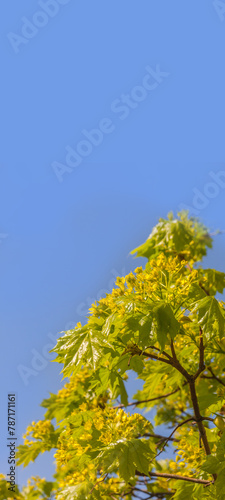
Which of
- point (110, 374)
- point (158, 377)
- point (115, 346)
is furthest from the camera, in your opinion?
point (158, 377)

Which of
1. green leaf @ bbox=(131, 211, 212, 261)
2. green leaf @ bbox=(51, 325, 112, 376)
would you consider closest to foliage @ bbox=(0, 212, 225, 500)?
green leaf @ bbox=(51, 325, 112, 376)

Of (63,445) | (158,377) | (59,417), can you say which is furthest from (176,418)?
(63,445)

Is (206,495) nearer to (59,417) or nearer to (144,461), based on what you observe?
(144,461)

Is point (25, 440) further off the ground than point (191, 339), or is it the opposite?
point (25, 440)

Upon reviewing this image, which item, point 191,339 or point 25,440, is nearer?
point 191,339

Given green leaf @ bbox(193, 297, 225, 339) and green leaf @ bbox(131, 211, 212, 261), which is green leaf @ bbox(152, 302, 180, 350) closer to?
green leaf @ bbox(193, 297, 225, 339)

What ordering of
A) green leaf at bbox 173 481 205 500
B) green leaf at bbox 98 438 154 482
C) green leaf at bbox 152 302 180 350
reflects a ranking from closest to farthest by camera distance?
green leaf at bbox 152 302 180 350, green leaf at bbox 98 438 154 482, green leaf at bbox 173 481 205 500

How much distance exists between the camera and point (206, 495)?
3652 millimetres

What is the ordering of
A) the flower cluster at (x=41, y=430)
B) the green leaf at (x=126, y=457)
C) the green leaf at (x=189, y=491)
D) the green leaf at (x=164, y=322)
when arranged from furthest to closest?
the flower cluster at (x=41, y=430) < the green leaf at (x=189, y=491) < the green leaf at (x=126, y=457) < the green leaf at (x=164, y=322)

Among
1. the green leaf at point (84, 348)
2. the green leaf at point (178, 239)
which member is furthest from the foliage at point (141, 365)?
the green leaf at point (178, 239)

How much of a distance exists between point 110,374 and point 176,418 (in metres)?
4.11

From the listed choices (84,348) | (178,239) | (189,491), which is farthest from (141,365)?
(178,239)

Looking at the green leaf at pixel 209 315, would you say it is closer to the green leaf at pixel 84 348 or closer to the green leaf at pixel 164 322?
the green leaf at pixel 164 322

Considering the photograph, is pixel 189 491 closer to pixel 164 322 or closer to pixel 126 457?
pixel 126 457
